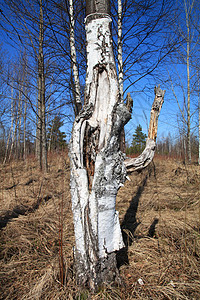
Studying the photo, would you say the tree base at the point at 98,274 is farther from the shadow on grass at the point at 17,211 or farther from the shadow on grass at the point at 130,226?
the shadow on grass at the point at 17,211

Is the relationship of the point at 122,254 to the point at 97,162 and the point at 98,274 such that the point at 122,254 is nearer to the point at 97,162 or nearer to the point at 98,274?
the point at 98,274

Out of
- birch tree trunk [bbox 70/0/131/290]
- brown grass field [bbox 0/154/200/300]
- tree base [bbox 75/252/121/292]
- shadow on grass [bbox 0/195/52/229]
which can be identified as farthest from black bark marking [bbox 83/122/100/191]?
shadow on grass [bbox 0/195/52/229]

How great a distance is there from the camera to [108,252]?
128 cm

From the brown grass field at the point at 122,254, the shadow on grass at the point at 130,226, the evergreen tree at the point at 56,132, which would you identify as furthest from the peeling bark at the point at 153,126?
the evergreen tree at the point at 56,132

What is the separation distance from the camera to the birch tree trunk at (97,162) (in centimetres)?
125

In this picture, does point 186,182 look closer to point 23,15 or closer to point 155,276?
point 155,276

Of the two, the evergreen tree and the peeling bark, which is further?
the evergreen tree

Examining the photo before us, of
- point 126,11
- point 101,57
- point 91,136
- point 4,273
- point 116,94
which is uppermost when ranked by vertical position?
point 126,11

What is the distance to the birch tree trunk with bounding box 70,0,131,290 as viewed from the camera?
4.12 feet

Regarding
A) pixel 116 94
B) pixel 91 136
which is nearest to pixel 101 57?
pixel 116 94

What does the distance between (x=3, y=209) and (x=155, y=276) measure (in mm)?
2993

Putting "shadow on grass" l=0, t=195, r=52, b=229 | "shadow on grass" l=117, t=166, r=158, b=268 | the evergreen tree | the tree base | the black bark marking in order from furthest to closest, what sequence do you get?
the evergreen tree
"shadow on grass" l=0, t=195, r=52, b=229
"shadow on grass" l=117, t=166, r=158, b=268
the black bark marking
the tree base

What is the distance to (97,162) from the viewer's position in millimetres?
1302

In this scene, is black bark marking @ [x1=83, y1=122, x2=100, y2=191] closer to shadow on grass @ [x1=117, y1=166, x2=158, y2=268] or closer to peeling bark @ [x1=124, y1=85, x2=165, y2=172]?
peeling bark @ [x1=124, y1=85, x2=165, y2=172]
